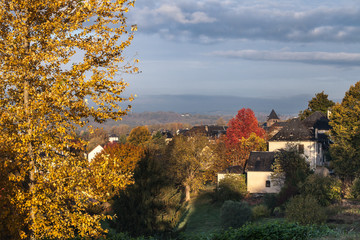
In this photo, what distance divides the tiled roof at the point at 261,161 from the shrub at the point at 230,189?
2.92 m

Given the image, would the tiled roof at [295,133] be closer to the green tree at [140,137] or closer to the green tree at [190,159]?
the green tree at [190,159]

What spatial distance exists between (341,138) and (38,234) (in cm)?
4659

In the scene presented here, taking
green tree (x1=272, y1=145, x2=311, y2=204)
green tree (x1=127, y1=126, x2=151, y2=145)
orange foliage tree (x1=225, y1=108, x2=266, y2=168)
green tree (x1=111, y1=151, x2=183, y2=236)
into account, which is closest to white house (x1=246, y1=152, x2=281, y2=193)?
green tree (x1=272, y1=145, x2=311, y2=204)

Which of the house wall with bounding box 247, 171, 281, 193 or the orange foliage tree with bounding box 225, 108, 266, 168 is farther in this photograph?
the orange foliage tree with bounding box 225, 108, 266, 168

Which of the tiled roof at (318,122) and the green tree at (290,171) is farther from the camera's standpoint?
the tiled roof at (318,122)

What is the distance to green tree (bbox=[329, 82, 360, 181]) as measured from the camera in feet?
160

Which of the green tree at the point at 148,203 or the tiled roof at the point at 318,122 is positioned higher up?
the tiled roof at the point at 318,122

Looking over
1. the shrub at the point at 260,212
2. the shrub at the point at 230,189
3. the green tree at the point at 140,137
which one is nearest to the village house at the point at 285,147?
the shrub at the point at 230,189

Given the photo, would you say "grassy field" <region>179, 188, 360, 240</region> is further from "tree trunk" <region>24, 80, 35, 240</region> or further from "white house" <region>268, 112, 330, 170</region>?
"white house" <region>268, 112, 330, 170</region>

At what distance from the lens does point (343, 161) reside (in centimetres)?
4928

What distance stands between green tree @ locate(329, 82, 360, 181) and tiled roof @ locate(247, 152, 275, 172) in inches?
316

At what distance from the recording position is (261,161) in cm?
5425

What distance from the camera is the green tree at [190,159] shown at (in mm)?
53719

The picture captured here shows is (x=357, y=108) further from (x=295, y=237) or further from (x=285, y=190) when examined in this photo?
(x=295, y=237)
